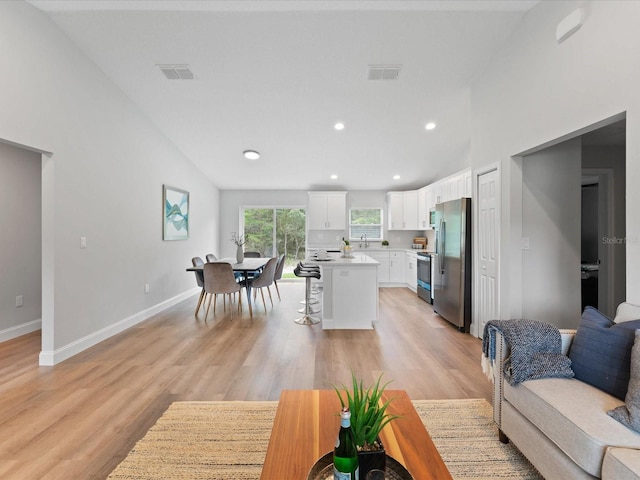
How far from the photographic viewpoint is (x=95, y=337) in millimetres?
3498

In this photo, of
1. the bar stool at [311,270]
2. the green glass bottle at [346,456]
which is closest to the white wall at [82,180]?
the bar stool at [311,270]

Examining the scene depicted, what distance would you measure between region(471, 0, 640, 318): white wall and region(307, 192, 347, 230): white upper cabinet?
391 cm

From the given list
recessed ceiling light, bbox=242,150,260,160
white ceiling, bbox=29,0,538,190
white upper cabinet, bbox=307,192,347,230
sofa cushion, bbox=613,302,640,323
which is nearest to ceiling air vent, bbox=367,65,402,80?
white ceiling, bbox=29,0,538,190

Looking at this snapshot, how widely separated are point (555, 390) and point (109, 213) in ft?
A: 14.8

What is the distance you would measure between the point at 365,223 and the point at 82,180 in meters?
5.74

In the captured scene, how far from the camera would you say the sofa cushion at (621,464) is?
105 centimetres

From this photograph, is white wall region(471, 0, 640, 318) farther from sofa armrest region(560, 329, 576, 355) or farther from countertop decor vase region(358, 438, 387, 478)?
countertop decor vase region(358, 438, 387, 478)

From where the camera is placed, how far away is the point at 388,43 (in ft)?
10.7

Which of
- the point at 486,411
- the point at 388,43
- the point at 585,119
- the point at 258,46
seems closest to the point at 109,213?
the point at 258,46

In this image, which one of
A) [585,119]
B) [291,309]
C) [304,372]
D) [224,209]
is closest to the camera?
[585,119]

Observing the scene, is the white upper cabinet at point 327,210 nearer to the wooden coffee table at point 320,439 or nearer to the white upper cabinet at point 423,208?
the white upper cabinet at point 423,208

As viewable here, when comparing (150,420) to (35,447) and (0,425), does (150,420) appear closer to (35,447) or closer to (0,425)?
(35,447)

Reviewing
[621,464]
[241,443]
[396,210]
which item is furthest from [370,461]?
[396,210]

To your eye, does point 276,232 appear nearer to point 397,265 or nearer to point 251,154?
point 251,154
